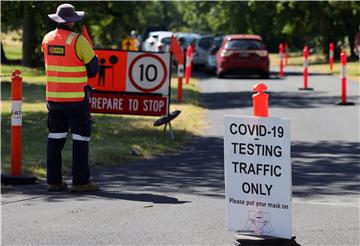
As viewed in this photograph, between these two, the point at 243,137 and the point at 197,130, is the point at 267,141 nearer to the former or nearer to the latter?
the point at 243,137

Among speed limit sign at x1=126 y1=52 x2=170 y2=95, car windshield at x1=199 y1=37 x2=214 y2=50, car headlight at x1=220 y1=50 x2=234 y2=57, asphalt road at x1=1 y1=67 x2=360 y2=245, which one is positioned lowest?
asphalt road at x1=1 y1=67 x2=360 y2=245

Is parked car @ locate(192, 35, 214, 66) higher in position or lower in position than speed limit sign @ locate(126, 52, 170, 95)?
higher

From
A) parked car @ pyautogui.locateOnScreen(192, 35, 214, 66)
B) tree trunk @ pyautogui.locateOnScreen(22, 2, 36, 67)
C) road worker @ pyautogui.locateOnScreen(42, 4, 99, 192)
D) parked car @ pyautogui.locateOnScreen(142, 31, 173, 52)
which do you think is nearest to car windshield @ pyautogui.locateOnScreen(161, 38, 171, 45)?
parked car @ pyautogui.locateOnScreen(142, 31, 173, 52)

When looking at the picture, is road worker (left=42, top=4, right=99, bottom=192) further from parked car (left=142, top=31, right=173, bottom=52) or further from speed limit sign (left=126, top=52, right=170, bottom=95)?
parked car (left=142, top=31, right=173, bottom=52)

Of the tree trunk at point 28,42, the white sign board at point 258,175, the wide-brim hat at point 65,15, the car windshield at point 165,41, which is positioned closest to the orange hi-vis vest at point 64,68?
the wide-brim hat at point 65,15

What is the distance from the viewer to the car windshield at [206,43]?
38281 mm

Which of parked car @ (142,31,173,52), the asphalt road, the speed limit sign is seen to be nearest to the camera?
the asphalt road

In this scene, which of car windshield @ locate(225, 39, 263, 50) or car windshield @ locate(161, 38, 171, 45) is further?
car windshield @ locate(161, 38, 171, 45)

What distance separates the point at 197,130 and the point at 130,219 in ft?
26.8

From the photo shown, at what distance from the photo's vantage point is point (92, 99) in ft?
48.1

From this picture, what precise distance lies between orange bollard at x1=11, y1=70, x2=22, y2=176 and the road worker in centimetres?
89

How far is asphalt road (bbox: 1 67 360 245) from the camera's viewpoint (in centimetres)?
723

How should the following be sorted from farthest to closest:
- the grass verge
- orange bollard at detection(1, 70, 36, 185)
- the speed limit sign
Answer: the speed limit sign, the grass verge, orange bollard at detection(1, 70, 36, 185)

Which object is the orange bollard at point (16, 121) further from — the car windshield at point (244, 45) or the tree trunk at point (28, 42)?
the tree trunk at point (28, 42)
